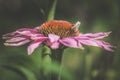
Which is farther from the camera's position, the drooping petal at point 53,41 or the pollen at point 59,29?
the pollen at point 59,29

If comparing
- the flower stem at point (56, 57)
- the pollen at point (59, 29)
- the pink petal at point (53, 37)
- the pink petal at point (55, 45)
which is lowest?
the flower stem at point (56, 57)

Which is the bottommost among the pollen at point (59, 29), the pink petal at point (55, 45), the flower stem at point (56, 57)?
the flower stem at point (56, 57)

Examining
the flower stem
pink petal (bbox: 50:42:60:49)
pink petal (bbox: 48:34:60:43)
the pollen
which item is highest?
the pollen

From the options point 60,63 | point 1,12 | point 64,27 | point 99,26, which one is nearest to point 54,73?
point 60,63

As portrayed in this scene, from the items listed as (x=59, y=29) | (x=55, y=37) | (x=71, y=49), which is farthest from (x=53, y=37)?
(x=71, y=49)

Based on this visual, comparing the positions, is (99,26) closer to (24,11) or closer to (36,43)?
(36,43)

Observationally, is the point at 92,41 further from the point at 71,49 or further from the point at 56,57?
the point at 71,49

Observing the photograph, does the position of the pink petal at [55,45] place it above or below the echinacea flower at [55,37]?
below
